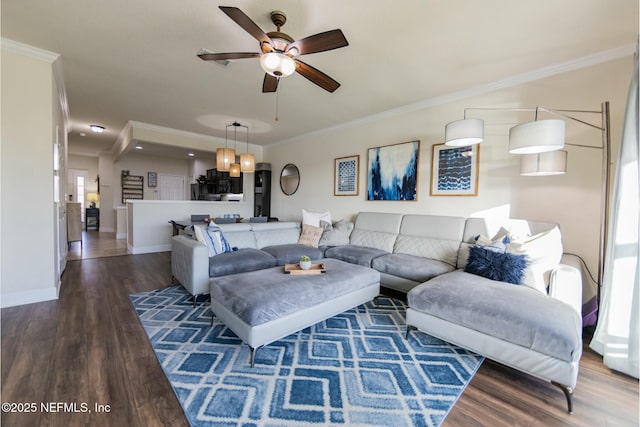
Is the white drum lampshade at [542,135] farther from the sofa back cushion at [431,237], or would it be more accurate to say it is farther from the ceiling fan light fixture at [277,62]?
the ceiling fan light fixture at [277,62]

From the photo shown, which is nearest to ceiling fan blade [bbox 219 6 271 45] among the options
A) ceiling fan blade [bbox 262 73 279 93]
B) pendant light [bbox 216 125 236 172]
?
ceiling fan blade [bbox 262 73 279 93]

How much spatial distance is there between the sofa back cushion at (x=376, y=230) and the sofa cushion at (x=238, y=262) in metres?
1.44

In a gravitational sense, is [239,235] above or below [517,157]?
below

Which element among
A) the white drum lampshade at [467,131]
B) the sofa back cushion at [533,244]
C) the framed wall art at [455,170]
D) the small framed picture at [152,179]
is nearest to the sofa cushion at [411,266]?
the sofa back cushion at [533,244]

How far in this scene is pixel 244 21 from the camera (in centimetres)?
166

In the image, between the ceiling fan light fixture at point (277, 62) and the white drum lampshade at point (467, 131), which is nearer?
the ceiling fan light fixture at point (277, 62)

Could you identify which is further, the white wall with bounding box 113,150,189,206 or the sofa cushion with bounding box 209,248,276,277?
the white wall with bounding box 113,150,189,206

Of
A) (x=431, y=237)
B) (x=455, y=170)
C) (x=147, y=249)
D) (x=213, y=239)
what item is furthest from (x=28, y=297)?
(x=455, y=170)

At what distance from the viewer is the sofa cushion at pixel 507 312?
A: 62.4 inches

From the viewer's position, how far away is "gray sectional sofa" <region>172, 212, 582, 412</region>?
1652 mm

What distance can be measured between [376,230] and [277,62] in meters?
2.86

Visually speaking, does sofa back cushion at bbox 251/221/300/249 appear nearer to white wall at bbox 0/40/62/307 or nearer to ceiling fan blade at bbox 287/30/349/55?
white wall at bbox 0/40/62/307

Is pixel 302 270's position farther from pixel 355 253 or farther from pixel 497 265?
pixel 497 265

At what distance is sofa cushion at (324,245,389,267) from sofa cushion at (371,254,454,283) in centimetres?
11
